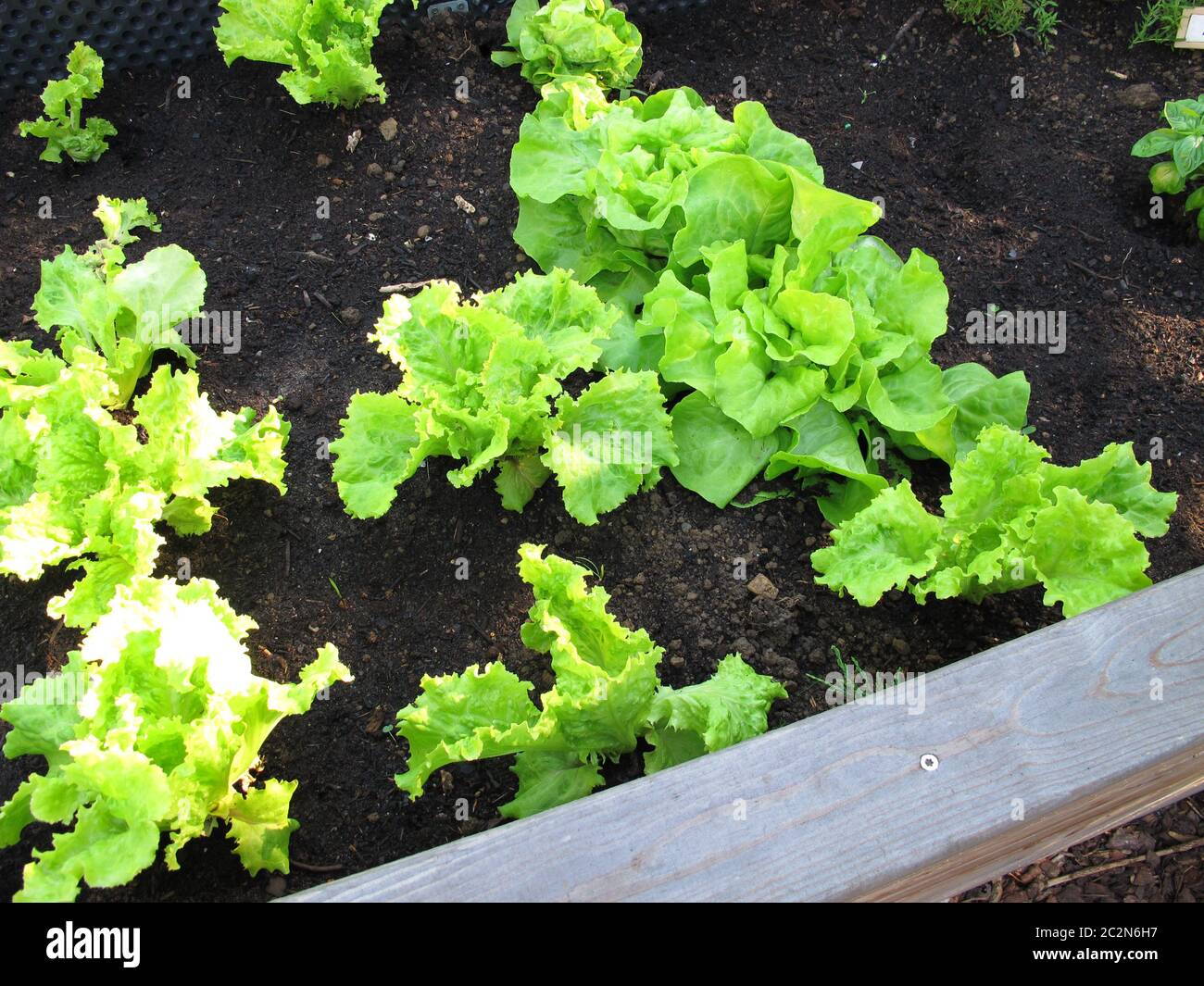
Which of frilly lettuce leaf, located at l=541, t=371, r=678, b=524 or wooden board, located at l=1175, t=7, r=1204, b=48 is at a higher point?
wooden board, located at l=1175, t=7, r=1204, b=48

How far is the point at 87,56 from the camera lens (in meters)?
3.75

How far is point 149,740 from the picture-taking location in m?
2.22

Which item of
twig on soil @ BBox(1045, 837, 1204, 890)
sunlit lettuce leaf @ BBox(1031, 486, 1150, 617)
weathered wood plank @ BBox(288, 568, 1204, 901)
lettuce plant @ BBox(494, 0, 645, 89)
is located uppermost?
lettuce plant @ BBox(494, 0, 645, 89)

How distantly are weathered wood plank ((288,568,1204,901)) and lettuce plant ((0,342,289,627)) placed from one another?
1.16 m

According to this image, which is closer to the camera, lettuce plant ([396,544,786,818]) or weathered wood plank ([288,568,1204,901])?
weathered wood plank ([288,568,1204,901])

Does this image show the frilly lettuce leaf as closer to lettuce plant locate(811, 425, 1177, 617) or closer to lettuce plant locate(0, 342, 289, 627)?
lettuce plant locate(811, 425, 1177, 617)

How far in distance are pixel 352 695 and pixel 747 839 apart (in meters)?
1.25

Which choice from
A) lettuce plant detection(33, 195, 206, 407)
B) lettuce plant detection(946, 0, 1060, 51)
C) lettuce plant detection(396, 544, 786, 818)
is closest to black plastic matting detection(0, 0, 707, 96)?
lettuce plant detection(33, 195, 206, 407)

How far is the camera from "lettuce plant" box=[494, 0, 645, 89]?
12.3 ft

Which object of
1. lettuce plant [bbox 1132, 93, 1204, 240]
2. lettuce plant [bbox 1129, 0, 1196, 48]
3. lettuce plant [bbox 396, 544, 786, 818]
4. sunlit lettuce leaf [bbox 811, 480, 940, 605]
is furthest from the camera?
lettuce plant [bbox 1129, 0, 1196, 48]

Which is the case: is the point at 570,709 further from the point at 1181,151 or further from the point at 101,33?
the point at 101,33

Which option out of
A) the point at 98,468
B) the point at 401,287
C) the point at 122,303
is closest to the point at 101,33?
the point at 122,303

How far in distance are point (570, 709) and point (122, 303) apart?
189 centimetres

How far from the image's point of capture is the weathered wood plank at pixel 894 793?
1.87m
